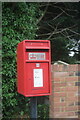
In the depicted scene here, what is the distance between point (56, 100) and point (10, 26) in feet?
6.07

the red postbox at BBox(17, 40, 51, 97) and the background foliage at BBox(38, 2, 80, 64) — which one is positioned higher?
the background foliage at BBox(38, 2, 80, 64)

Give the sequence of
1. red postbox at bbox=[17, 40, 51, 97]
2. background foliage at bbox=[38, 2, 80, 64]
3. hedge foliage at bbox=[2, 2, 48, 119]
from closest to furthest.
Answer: red postbox at bbox=[17, 40, 51, 97] < hedge foliage at bbox=[2, 2, 48, 119] < background foliage at bbox=[38, 2, 80, 64]

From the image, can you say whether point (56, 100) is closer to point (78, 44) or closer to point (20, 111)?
point (20, 111)

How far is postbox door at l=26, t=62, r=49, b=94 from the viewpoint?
2.14 meters

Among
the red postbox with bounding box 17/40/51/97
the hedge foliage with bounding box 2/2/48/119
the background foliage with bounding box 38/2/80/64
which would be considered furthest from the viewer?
the background foliage with bounding box 38/2/80/64

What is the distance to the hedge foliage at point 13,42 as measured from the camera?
321 centimetres

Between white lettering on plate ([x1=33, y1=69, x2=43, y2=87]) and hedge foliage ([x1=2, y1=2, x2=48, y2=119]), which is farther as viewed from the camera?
hedge foliage ([x1=2, y1=2, x2=48, y2=119])

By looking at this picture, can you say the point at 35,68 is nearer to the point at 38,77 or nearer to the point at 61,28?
the point at 38,77

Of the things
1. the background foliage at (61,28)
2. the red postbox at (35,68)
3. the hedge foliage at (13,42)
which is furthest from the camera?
the background foliage at (61,28)

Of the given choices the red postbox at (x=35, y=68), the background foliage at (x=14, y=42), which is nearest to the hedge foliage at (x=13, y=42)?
the background foliage at (x=14, y=42)

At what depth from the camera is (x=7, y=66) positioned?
318 cm

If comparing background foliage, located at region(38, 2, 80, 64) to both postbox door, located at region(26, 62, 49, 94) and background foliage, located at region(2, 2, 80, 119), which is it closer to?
background foliage, located at region(2, 2, 80, 119)

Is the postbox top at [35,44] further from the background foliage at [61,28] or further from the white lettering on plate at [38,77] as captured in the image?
the background foliage at [61,28]

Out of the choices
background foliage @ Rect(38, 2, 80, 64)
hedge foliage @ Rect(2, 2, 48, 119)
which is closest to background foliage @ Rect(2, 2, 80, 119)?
hedge foliage @ Rect(2, 2, 48, 119)
